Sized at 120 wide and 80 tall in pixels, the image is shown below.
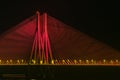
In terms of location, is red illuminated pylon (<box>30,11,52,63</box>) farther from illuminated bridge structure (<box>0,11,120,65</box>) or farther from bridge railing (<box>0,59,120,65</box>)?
bridge railing (<box>0,59,120,65</box>)

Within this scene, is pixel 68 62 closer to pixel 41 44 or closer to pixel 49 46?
pixel 49 46

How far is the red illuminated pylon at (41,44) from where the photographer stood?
208 inches

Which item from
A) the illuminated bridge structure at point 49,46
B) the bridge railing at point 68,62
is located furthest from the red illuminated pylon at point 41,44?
the bridge railing at point 68,62

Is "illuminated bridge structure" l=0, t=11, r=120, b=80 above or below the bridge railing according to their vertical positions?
above

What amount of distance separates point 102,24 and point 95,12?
251 millimetres

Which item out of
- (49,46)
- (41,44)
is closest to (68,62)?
(49,46)

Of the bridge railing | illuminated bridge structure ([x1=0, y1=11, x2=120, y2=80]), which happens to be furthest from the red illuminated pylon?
the bridge railing

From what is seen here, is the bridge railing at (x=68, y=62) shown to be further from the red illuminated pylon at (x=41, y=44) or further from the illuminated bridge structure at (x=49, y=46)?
the red illuminated pylon at (x=41, y=44)

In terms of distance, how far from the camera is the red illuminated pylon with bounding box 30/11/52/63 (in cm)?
529

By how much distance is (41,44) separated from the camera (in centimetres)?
536

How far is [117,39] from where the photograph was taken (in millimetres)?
5586
